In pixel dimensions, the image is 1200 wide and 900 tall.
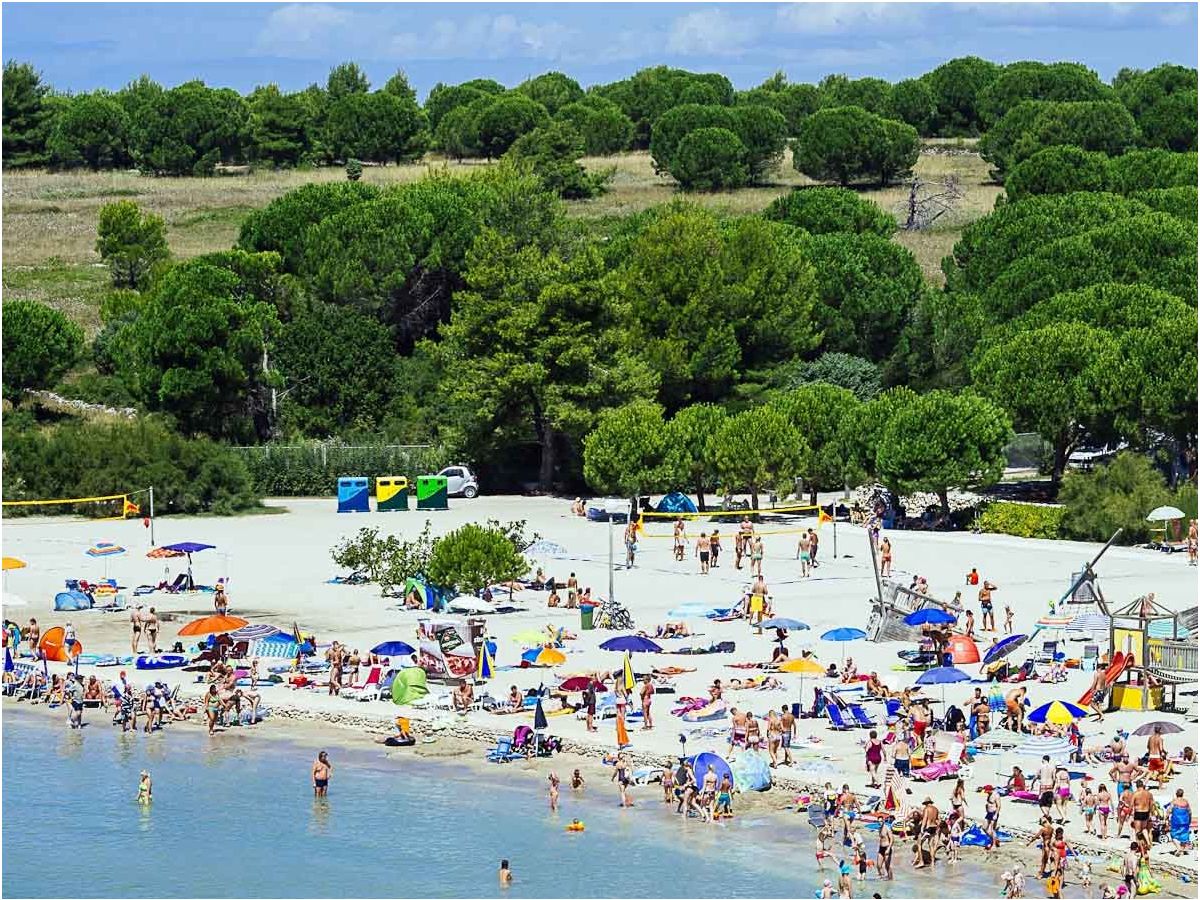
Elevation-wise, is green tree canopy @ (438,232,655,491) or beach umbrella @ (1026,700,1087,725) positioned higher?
green tree canopy @ (438,232,655,491)

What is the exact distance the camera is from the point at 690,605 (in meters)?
46.1

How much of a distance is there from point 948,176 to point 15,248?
209 feet

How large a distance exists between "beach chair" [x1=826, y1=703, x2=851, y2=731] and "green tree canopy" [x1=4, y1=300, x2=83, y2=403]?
50.1 metres

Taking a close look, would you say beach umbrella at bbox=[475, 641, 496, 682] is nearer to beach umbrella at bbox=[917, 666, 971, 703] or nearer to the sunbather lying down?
the sunbather lying down

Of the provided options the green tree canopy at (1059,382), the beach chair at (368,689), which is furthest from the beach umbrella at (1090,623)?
the green tree canopy at (1059,382)

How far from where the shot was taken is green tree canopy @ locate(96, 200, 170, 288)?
10200cm

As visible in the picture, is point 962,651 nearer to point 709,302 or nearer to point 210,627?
point 210,627

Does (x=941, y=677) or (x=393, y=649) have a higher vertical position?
(x=393, y=649)

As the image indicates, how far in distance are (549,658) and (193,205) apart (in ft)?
292

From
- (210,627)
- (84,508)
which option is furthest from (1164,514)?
(84,508)

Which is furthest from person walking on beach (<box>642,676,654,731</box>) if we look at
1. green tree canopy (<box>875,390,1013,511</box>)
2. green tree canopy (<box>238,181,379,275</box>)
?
green tree canopy (<box>238,181,379,275</box>)

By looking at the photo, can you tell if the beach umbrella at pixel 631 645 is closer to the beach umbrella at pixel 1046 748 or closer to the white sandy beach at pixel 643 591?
the white sandy beach at pixel 643 591

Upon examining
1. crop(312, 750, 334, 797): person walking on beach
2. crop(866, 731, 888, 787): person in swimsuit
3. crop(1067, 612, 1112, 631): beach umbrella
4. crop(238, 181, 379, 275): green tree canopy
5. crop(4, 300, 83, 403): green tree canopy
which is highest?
crop(238, 181, 379, 275): green tree canopy

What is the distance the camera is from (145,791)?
36531 millimetres
